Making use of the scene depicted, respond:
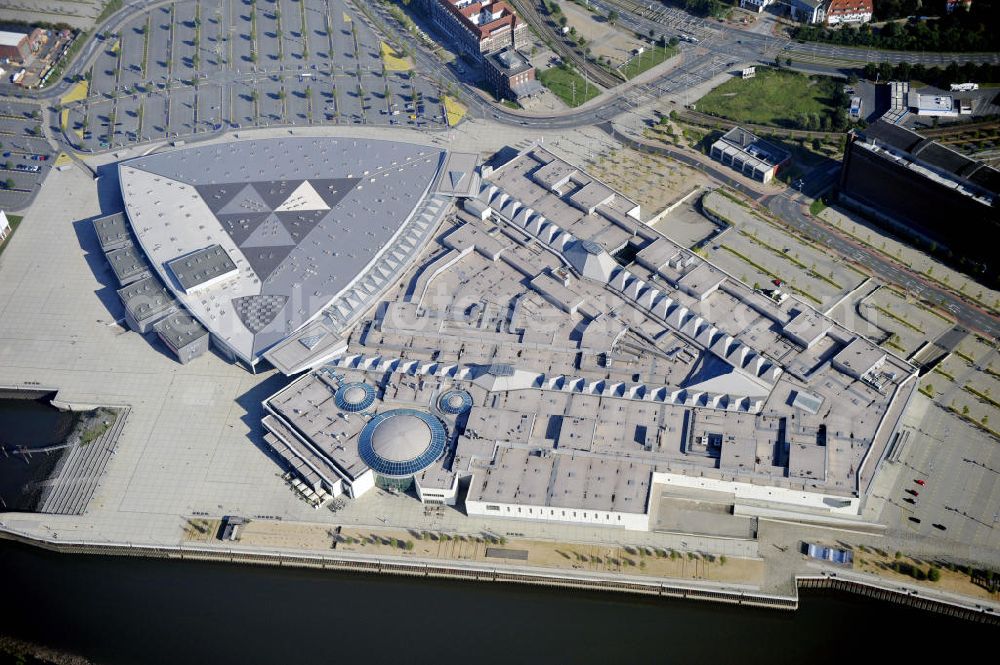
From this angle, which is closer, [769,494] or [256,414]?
[769,494]

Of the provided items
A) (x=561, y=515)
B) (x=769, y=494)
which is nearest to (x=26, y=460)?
(x=561, y=515)

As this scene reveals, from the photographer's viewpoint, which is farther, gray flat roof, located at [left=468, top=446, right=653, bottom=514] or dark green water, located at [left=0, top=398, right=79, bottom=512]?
dark green water, located at [left=0, top=398, right=79, bottom=512]

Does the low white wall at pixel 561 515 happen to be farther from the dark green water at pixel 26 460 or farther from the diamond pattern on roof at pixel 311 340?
the dark green water at pixel 26 460

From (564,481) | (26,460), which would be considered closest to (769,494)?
(564,481)

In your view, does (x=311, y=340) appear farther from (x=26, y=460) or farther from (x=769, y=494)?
(x=769, y=494)

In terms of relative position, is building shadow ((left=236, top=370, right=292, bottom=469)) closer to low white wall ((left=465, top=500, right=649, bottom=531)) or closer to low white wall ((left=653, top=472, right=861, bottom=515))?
low white wall ((left=465, top=500, right=649, bottom=531))

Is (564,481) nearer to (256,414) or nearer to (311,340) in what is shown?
(311,340)

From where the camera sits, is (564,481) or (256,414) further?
(256,414)

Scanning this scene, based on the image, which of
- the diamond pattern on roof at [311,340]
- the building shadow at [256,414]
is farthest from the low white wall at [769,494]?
the building shadow at [256,414]

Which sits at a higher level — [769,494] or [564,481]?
[769,494]

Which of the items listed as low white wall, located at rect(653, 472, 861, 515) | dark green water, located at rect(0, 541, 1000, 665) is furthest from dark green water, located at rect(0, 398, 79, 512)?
low white wall, located at rect(653, 472, 861, 515)

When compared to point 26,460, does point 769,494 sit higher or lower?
higher

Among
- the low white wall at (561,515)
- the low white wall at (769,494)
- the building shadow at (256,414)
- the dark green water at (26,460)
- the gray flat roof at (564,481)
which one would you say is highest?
the low white wall at (769,494)
